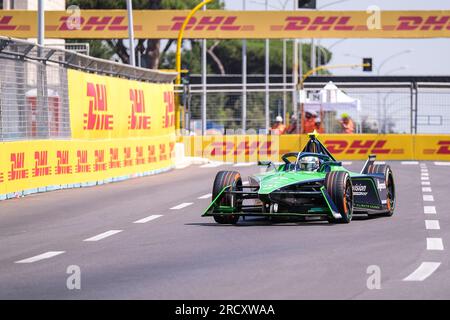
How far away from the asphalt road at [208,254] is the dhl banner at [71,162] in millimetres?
1983

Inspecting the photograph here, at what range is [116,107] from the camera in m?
30.2

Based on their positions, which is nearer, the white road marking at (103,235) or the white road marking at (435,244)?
the white road marking at (435,244)

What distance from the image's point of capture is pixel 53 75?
83.8ft

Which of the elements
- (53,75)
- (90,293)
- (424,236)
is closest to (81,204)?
(53,75)

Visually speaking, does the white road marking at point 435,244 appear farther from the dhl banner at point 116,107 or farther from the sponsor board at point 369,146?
Answer: the sponsor board at point 369,146

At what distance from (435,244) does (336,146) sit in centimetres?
3119

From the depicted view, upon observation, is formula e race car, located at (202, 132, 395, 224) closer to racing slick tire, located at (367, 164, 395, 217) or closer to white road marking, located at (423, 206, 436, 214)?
racing slick tire, located at (367, 164, 395, 217)

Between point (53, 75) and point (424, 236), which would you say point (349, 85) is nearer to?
point (53, 75)

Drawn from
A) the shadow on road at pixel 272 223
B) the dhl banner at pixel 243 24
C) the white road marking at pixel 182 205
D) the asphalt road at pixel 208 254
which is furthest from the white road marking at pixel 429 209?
the dhl banner at pixel 243 24

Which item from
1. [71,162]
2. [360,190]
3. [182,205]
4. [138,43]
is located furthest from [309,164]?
[138,43]

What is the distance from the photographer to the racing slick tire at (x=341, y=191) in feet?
49.0

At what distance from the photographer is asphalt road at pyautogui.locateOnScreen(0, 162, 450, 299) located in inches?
366

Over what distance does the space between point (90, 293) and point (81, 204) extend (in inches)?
441

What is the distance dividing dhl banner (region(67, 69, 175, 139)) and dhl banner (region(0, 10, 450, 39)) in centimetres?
1606
